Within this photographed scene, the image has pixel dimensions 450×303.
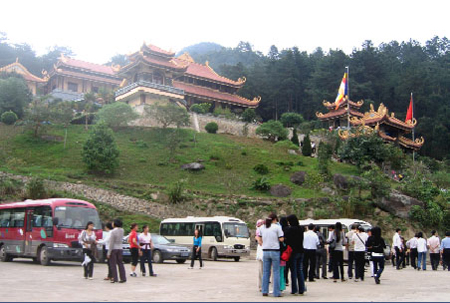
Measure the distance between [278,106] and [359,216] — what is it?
4754cm

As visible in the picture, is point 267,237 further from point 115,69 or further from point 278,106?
point 278,106

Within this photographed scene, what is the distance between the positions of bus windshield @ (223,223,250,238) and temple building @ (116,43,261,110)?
104 feet

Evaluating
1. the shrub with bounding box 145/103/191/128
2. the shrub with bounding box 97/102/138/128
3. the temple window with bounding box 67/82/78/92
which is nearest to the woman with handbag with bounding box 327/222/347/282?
the shrub with bounding box 145/103/191/128

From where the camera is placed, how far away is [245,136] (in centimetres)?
5512

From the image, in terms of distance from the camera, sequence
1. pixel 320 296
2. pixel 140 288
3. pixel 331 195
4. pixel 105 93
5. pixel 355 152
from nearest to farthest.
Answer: pixel 320 296 → pixel 140 288 → pixel 331 195 → pixel 355 152 → pixel 105 93

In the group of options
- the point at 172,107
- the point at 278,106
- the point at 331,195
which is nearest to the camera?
the point at 331,195

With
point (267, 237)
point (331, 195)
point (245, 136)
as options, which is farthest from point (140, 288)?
point (245, 136)

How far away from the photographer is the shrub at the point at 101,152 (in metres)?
39.0

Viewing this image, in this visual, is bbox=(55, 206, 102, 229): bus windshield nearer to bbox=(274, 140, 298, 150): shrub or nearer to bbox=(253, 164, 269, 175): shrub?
bbox=(253, 164, 269, 175): shrub

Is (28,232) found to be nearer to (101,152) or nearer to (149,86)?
(101,152)

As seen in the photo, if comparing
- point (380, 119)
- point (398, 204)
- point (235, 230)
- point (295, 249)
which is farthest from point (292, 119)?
point (295, 249)

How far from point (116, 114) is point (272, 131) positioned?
17.5 m

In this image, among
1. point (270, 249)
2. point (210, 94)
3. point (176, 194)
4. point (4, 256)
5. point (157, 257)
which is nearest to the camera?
point (270, 249)

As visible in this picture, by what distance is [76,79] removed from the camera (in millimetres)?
71688
